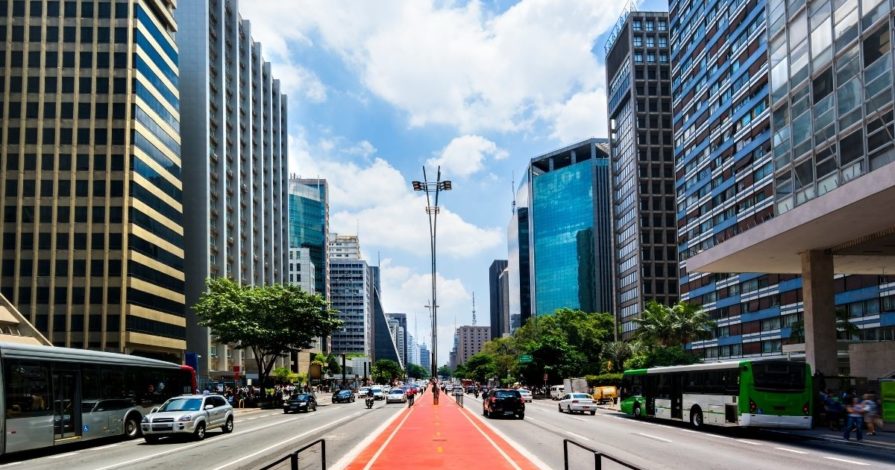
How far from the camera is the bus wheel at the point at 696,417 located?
34.3 metres

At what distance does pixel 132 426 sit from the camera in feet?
101

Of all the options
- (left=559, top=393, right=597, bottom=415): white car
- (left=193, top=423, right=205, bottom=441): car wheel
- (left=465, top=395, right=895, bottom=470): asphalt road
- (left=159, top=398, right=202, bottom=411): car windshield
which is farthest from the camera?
(left=559, top=393, right=597, bottom=415): white car

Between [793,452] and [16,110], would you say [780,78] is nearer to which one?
[793,452]

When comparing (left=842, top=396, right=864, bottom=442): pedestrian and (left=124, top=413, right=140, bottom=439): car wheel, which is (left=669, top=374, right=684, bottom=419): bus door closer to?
(left=842, top=396, right=864, bottom=442): pedestrian

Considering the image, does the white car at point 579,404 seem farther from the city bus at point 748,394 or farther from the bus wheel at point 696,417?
the bus wheel at point 696,417

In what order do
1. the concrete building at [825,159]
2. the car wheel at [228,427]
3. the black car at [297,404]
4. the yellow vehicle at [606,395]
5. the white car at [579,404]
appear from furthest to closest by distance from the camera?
the yellow vehicle at [606,395]
the black car at [297,404]
the white car at [579,404]
the car wheel at [228,427]
the concrete building at [825,159]

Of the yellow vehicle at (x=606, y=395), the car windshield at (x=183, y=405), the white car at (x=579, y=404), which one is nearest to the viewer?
the car windshield at (x=183, y=405)

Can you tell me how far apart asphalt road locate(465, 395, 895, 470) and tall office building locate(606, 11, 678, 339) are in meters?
94.8

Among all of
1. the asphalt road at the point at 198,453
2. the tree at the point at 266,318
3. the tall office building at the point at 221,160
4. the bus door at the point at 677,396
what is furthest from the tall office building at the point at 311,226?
the asphalt road at the point at 198,453

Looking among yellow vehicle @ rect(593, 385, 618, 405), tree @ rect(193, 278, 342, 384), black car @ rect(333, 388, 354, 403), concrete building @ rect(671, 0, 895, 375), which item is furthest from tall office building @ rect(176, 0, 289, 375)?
concrete building @ rect(671, 0, 895, 375)

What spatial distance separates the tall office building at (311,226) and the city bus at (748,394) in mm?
150382

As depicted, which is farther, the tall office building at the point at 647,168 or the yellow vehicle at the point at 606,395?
the tall office building at the point at 647,168

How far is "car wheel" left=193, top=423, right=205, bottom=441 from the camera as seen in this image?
1115 inches

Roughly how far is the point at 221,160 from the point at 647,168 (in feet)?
225
